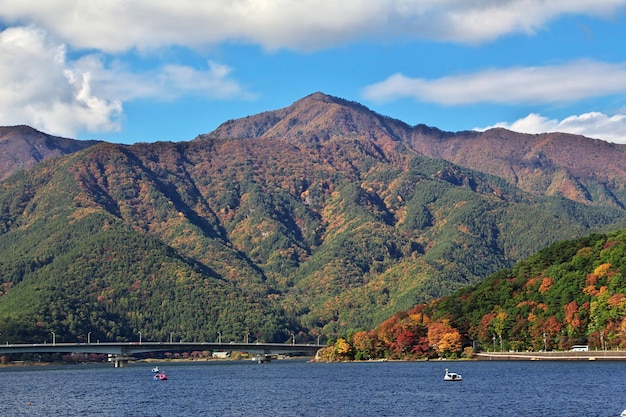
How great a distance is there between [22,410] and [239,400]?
113 ft

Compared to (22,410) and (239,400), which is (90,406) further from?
(239,400)

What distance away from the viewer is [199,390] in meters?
190

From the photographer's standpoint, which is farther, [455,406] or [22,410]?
[22,410]

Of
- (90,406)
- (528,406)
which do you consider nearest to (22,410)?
(90,406)

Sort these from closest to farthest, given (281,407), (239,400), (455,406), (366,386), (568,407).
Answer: (568,407) < (455,406) < (281,407) < (239,400) < (366,386)

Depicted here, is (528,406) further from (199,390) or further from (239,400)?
(199,390)

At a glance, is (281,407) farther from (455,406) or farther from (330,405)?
(455,406)

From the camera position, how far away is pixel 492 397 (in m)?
146

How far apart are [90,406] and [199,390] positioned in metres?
37.2

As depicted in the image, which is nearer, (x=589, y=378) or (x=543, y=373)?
(x=589, y=378)

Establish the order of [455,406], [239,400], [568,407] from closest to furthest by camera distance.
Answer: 1. [568,407]
2. [455,406]
3. [239,400]

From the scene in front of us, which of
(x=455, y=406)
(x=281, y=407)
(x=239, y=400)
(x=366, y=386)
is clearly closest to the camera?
(x=455, y=406)

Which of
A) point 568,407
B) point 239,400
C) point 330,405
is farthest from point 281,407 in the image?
point 568,407

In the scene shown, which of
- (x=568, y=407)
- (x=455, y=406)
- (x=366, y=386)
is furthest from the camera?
(x=366, y=386)
